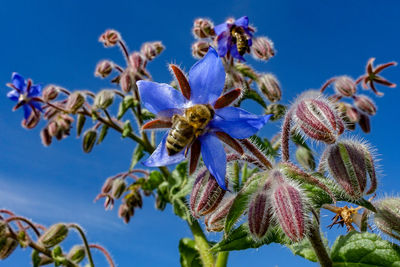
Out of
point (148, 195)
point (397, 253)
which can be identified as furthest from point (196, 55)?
point (397, 253)

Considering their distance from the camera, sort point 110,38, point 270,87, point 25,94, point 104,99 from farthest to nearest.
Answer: point 25,94 < point 110,38 < point 104,99 < point 270,87

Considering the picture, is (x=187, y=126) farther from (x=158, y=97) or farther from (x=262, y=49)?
(x=262, y=49)

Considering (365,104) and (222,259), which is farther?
(365,104)

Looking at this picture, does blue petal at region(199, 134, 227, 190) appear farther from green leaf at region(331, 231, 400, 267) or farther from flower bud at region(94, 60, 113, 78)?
flower bud at region(94, 60, 113, 78)

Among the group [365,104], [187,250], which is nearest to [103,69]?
[187,250]

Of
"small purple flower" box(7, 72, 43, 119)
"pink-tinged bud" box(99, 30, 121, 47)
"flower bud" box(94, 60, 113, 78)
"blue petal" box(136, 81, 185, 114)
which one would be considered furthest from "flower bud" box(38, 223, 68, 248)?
"blue petal" box(136, 81, 185, 114)

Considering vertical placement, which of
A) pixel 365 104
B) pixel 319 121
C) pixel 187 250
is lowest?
pixel 319 121
